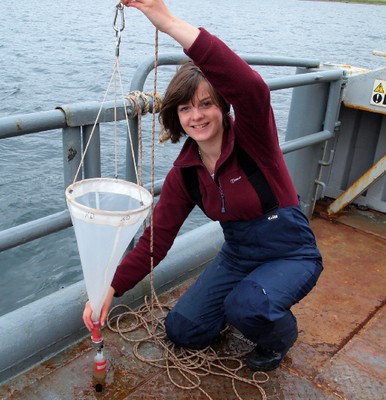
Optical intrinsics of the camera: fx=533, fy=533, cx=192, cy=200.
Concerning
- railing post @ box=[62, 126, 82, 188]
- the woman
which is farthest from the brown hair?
railing post @ box=[62, 126, 82, 188]

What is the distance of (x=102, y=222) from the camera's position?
1677mm

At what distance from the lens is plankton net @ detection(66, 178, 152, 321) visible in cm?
168

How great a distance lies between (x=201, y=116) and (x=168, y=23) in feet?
1.64

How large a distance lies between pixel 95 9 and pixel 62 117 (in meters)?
31.0

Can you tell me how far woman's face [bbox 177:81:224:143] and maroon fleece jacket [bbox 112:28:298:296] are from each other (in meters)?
0.09

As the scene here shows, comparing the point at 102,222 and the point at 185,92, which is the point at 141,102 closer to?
the point at 185,92

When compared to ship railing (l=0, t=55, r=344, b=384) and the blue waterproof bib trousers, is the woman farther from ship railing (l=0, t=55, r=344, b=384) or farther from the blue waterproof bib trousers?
ship railing (l=0, t=55, r=344, b=384)

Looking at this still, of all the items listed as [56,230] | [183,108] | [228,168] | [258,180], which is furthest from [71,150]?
[258,180]

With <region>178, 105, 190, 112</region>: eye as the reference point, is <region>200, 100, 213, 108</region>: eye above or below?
above

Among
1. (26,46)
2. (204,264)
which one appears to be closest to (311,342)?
(204,264)

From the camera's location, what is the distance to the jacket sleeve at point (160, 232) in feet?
7.70

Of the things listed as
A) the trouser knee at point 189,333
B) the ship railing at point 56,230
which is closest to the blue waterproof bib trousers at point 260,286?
the trouser knee at point 189,333

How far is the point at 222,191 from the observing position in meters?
2.23

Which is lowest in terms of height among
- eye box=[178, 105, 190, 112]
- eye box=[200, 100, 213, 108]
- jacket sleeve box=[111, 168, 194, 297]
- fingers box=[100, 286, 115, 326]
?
fingers box=[100, 286, 115, 326]
